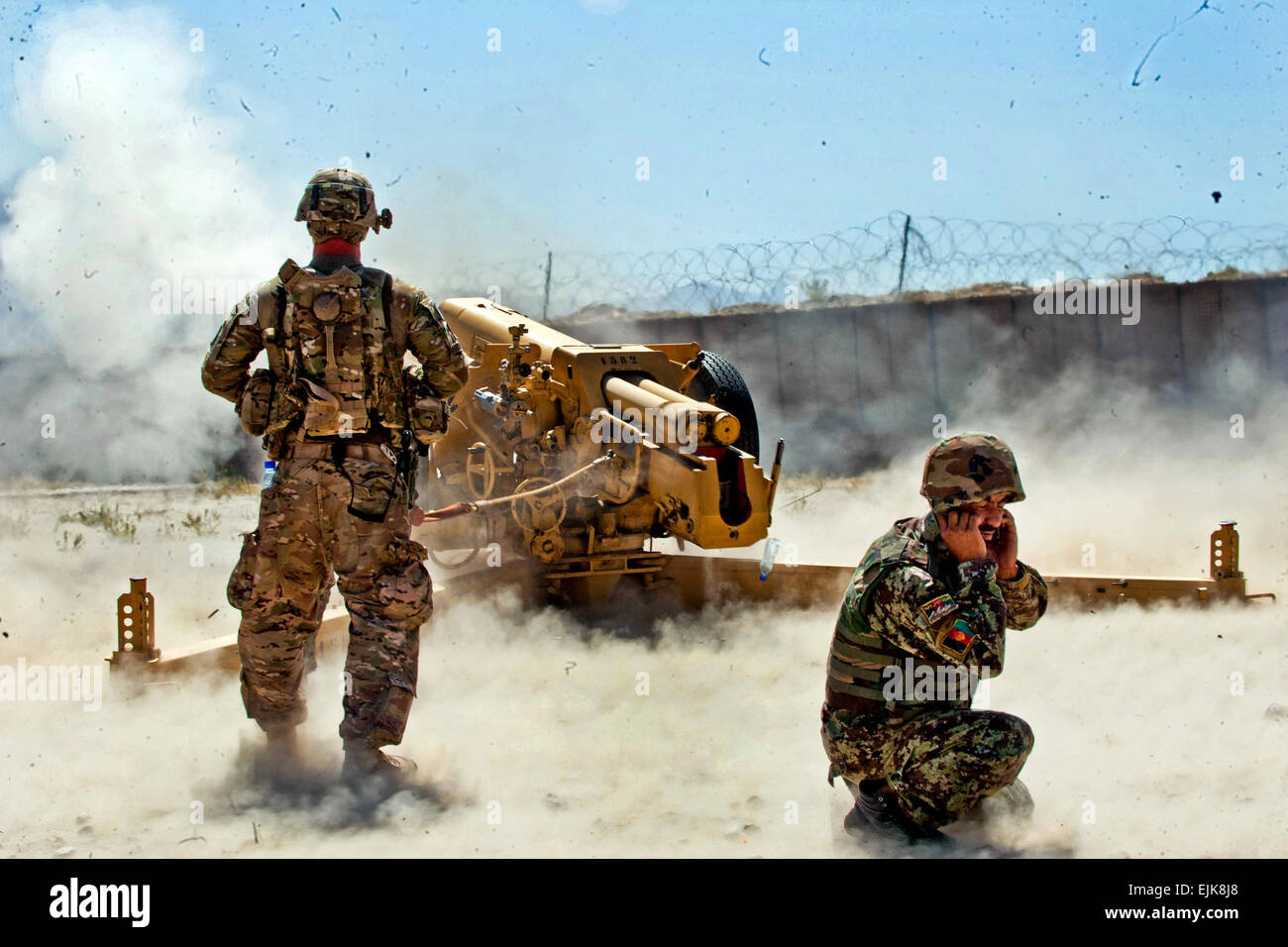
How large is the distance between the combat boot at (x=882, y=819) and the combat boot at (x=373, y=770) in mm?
1478

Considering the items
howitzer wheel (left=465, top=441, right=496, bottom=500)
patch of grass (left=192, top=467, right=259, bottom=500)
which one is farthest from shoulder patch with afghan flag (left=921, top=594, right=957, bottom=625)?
patch of grass (left=192, top=467, right=259, bottom=500)

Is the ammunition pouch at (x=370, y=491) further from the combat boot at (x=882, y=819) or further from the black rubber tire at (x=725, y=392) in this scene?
the black rubber tire at (x=725, y=392)

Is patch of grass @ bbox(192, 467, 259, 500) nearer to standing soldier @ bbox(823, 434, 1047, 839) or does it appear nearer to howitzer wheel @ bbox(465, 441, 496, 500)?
howitzer wheel @ bbox(465, 441, 496, 500)

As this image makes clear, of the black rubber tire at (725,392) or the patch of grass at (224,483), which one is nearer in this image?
the black rubber tire at (725,392)

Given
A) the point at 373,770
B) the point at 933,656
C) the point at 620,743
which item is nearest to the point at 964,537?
the point at 933,656

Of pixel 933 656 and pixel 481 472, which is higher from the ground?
pixel 481 472

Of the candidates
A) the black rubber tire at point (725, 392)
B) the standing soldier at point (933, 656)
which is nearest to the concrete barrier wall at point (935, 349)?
the black rubber tire at point (725, 392)

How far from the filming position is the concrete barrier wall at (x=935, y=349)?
41.8 feet

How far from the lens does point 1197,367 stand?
502 inches

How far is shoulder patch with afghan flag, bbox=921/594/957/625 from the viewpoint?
327cm

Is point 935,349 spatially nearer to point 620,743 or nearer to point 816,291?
point 816,291

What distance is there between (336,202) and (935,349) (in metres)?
10.2

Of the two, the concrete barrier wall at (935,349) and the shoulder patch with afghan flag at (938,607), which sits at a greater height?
the concrete barrier wall at (935,349)

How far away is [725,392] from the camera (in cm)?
676
